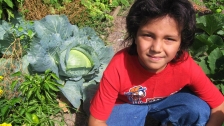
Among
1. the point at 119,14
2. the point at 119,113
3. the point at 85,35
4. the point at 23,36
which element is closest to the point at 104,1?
the point at 119,14

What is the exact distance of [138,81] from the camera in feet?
7.41

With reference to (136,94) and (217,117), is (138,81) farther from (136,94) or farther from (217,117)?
(217,117)

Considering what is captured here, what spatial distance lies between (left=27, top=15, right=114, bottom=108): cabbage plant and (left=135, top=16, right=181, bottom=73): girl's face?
1.06m

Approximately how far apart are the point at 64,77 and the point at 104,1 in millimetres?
1741

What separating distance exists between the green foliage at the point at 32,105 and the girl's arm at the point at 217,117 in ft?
3.86

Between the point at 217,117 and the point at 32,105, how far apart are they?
4.56 feet

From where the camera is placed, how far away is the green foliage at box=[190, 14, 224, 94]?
3.02m

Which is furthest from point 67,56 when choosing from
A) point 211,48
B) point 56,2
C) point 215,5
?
point 215,5

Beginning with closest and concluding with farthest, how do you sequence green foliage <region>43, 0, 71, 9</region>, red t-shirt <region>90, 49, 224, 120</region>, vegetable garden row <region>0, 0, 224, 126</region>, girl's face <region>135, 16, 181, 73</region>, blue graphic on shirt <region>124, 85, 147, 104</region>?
girl's face <region>135, 16, 181, 73</region> < red t-shirt <region>90, 49, 224, 120</region> < blue graphic on shirt <region>124, 85, 147, 104</region> < vegetable garden row <region>0, 0, 224, 126</region> < green foliage <region>43, 0, 71, 9</region>

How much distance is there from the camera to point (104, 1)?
4.42 metres

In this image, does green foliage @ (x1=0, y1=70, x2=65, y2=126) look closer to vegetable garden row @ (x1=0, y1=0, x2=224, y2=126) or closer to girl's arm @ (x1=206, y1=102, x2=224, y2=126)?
vegetable garden row @ (x1=0, y1=0, x2=224, y2=126)

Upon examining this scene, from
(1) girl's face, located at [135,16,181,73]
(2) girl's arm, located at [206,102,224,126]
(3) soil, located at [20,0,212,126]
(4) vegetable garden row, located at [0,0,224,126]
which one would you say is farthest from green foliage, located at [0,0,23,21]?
(2) girl's arm, located at [206,102,224,126]

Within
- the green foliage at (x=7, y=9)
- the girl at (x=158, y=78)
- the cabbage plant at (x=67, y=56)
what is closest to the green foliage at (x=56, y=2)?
the green foliage at (x=7, y=9)

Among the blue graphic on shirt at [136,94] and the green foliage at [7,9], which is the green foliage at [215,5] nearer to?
the blue graphic on shirt at [136,94]
